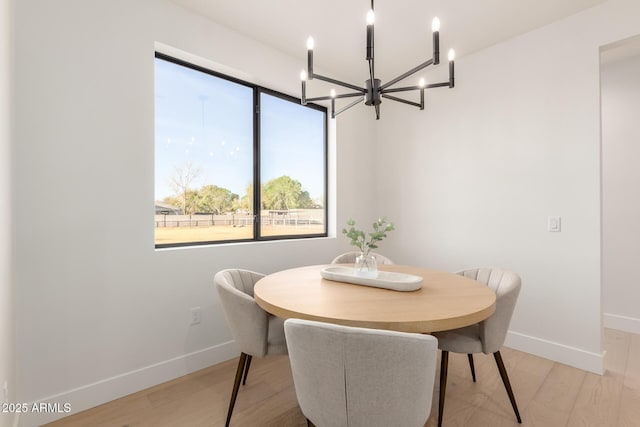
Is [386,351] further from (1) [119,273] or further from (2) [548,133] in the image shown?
(2) [548,133]

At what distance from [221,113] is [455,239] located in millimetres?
2432

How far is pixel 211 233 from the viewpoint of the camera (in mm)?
2506

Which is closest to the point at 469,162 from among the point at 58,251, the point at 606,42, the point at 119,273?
the point at 606,42

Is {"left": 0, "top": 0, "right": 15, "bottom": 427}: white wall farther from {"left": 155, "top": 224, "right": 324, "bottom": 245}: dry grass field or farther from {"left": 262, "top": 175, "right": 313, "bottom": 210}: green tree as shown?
{"left": 262, "top": 175, "right": 313, "bottom": 210}: green tree

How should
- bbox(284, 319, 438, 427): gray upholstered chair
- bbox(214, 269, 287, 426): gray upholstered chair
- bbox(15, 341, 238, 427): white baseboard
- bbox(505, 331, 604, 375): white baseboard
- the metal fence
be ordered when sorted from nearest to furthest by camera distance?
bbox(284, 319, 438, 427): gray upholstered chair, bbox(214, 269, 287, 426): gray upholstered chair, bbox(15, 341, 238, 427): white baseboard, bbox(505, 331, 604, 375): white baseboard, the metal fence

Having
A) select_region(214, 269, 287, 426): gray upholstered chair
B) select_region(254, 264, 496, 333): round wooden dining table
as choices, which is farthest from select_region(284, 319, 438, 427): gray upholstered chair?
select_region(214, 269, 287, 426): gray upholstered chair

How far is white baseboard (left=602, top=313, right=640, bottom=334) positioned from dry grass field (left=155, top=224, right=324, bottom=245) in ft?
10.4

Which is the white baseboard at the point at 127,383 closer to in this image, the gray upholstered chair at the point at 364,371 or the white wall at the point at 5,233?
the white wall at the point at 5,233

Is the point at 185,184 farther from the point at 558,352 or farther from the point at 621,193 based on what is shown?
the point at 621,193

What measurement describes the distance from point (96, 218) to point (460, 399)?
243 centimetres

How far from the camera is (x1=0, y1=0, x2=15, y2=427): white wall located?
1.19 metres

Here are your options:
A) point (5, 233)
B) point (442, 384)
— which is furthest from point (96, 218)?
point (442, 384)

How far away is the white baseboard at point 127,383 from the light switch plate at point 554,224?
266 cm

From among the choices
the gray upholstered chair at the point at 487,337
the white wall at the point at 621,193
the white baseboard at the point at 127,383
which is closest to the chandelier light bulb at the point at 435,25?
the gray upholstered chair at the point at 487,337
